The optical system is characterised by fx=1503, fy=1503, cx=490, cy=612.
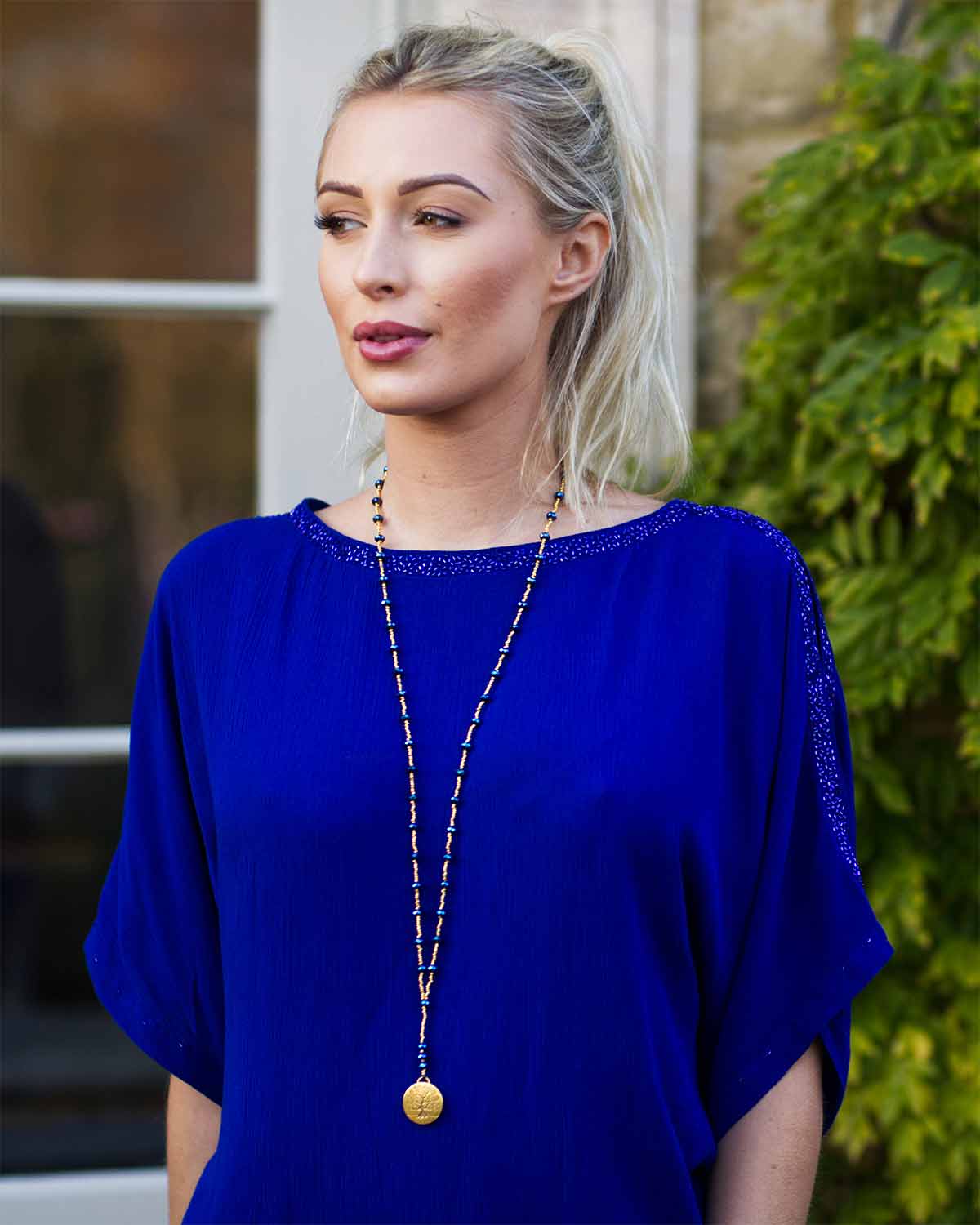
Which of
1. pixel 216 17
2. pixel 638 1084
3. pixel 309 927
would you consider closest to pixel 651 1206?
pixel 638 1084

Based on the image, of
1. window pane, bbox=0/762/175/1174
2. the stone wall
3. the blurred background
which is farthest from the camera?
window pane, bbox=0/762/175/1174

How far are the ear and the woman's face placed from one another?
0.16 feet

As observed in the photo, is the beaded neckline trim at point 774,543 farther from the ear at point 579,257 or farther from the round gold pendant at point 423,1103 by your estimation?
the round gold pendant at point 423,1103

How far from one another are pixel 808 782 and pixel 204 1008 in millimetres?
593

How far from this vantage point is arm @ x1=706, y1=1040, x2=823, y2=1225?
1.28 m

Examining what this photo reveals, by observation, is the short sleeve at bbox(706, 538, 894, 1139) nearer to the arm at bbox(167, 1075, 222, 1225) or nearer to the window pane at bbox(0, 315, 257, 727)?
the arm at bbox(167, 1075, 222, 1225)

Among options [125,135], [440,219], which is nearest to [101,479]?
[125,135]

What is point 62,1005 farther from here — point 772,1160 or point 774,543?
point 774,543

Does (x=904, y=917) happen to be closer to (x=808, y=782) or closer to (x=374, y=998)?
(x=808, y=782)

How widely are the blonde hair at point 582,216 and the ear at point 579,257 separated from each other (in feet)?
0.05

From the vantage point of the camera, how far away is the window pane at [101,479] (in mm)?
2320

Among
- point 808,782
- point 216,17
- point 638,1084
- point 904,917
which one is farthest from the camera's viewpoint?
point 216,17

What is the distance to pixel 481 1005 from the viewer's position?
122 centimetres

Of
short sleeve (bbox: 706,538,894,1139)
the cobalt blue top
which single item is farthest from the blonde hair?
short sleeve (bbox: 706,538,894,1139)
